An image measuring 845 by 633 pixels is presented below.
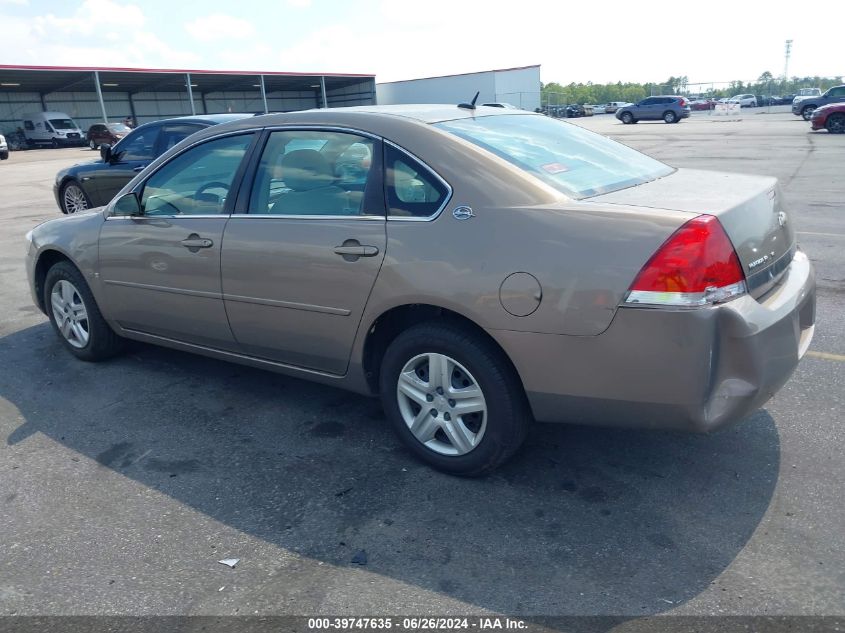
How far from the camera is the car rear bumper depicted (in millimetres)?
2742

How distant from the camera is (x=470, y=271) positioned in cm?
310

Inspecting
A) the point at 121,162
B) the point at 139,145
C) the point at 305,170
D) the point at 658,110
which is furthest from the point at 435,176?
the point at 658,110

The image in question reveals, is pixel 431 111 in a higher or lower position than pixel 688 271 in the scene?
higher

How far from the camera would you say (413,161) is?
343 centimetres

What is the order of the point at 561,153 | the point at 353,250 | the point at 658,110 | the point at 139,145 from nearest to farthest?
1. the point at 353,250
2. the point at 561,153
3. the point at 139,145
4. the point at 658,110

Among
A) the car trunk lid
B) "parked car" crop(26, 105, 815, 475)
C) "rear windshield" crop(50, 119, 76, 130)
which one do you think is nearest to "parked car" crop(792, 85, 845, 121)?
the car trunk lid

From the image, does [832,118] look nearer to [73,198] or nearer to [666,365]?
[73,198]

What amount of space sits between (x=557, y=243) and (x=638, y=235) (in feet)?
1.03

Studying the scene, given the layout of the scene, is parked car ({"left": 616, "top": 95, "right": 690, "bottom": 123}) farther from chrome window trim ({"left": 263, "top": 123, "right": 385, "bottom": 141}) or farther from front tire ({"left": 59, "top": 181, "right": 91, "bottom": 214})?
chrome window trim ({"left": 263, "top": 123, "right": 385, "bottom": 141})

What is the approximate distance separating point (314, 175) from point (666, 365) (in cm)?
203

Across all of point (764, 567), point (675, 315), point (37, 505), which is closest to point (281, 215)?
point (37, 505)

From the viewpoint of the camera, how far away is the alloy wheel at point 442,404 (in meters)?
3.29

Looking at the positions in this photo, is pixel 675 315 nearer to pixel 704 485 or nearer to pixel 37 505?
pixel 704 485

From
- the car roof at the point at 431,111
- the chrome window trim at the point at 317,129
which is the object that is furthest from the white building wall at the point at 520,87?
the chrome window trim at the point at 317,129
